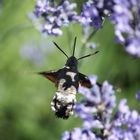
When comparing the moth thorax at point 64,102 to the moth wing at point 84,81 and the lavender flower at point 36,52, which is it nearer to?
the moth wing at point 84,81

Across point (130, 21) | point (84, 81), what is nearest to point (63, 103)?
point (84, 81)

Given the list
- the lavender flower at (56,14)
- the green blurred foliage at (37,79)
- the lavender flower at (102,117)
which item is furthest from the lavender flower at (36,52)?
the lavender flower at (102,117)

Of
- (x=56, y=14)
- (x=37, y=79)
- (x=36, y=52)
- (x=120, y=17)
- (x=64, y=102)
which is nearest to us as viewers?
(x=120, y=17)

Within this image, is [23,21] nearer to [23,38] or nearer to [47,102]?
[23,38]

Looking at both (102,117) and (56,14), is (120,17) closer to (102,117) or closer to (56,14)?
(102,117)

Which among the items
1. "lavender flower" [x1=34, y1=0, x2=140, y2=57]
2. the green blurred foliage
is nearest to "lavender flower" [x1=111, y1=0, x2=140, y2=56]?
"lavender flower" [x1=34, y1=0, x2=140, y2=57]
